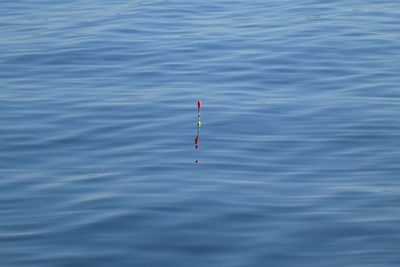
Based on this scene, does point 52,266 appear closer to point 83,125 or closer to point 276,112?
point 83,125

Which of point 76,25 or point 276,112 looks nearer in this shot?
point 276,112

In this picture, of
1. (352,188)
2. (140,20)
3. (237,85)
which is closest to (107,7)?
(140,20)

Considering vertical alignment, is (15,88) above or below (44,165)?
above

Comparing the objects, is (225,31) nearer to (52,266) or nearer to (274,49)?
(274,49)

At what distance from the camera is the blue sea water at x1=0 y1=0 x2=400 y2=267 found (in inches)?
241

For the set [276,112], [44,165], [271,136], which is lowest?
[44,165]

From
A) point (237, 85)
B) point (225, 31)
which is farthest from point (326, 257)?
point (225, 31)

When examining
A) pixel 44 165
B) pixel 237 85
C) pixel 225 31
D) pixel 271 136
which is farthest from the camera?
pixel 225 31

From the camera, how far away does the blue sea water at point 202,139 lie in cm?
613

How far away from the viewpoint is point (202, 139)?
8.31 metres

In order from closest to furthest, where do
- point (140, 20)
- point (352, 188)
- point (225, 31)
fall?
1. point (352, 188)
2. point (225, 31)
3. point (140, 20)

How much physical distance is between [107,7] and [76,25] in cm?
146

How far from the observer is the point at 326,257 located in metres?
5.84

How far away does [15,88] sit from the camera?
32.9ft
